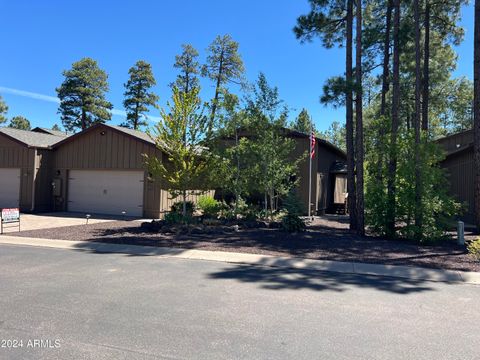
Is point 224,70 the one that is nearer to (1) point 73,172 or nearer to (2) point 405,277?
(1) point 73,172

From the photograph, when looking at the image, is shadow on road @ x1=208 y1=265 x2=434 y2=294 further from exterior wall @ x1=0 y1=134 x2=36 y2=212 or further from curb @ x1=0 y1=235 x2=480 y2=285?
exterior wall @ x1=0 y1=134 x2=36 y2=212

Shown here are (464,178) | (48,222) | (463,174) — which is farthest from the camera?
(463,174)

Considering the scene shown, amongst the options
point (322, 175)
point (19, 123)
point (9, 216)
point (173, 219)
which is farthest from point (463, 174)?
point (19, 123)

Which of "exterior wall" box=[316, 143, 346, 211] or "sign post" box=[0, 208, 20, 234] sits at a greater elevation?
"exterior wall" box=[316, 143, 346, 211]

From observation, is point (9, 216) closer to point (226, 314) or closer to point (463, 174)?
point (226, 314)

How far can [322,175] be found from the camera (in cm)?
2342

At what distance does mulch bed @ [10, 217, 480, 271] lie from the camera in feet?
31.1

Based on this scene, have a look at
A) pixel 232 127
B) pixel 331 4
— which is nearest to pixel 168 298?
pixel 232 127

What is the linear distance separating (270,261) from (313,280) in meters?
1.81

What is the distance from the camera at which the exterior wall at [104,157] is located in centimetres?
1881

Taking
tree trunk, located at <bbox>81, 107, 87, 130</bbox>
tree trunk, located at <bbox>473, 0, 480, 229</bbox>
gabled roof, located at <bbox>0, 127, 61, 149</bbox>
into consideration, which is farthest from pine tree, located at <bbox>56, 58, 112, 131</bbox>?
tree trunk, located at <bbox>473, 0, 480, 229</bbox>

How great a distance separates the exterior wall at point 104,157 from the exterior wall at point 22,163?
1157mm

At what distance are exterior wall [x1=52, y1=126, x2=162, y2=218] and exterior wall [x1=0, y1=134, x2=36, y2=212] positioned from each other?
1.16 m

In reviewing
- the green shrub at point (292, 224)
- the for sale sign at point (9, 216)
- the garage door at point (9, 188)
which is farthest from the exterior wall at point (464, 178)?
the garage door at point (9, 188)
